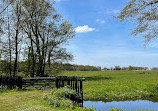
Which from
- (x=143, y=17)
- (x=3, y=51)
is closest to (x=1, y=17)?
(x=3, y=51)

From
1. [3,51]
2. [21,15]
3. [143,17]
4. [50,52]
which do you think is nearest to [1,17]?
[21,15]

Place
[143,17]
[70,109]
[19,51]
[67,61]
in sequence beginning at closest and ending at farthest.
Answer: [70,109] → [143,17] → [19,51] → [67,61]

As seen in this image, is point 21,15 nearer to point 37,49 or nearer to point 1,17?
point 1,17

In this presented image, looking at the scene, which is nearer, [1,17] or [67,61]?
[1,17]

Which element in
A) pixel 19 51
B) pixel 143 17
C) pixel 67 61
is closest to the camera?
pixel 143 17

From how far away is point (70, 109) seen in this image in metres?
8.66

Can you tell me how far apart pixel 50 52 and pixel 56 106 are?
22.5m

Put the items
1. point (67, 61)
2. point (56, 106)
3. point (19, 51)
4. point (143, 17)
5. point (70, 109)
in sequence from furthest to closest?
point (67, 61) → point (19, 51) → point (143, 17) → point (56, 106) → point (70, 109)

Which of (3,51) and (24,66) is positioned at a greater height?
(3,51)

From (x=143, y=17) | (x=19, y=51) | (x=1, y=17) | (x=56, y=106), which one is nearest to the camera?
(x=56, y=106)

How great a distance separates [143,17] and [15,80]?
1566 cm

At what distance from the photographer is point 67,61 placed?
33.9m

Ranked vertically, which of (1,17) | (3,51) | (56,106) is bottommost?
(56,106)

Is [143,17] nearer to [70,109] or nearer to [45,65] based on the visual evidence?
[70,109]
